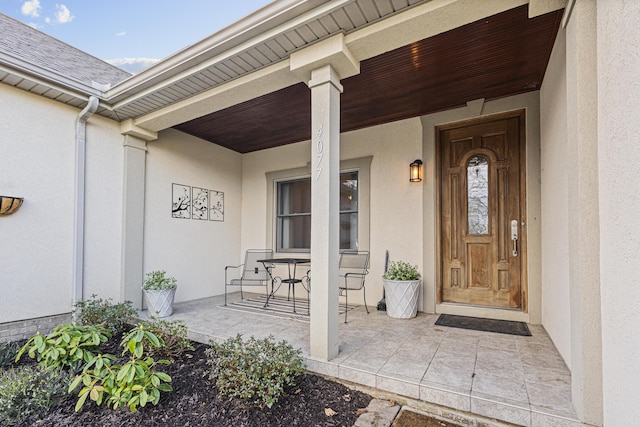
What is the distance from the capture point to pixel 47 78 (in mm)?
3098

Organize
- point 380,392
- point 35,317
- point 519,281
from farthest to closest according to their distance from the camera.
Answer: point 519,281, point 35,317, point 380,392

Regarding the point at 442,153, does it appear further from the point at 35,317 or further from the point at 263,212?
the point at 35,317

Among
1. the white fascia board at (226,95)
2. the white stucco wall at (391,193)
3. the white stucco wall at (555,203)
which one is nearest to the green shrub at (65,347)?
the white fascia board at (226,95)

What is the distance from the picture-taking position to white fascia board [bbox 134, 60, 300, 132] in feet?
9.15

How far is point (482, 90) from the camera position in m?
3.40

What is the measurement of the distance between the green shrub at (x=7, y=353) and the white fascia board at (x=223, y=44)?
269cm

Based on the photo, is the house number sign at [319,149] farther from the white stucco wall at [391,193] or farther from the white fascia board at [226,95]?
the white stucco wall at [391,193]

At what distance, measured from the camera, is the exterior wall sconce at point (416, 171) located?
13.1 feet

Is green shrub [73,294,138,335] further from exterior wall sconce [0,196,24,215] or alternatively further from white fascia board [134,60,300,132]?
white fascia board [134,60,300,132]

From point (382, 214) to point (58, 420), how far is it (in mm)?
3773

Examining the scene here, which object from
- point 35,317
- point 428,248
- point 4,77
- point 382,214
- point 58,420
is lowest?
point 58,420

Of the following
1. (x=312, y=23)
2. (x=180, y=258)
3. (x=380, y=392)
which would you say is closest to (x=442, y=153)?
(x=312, y=23)

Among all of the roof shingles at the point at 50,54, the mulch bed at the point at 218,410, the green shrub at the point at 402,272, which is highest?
the roof shingles at the point at 50,54

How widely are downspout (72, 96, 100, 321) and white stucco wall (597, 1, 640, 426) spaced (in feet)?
14.6
